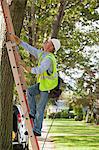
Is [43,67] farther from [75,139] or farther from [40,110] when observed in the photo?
[75,139]

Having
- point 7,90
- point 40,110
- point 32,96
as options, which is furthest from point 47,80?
point 7,90

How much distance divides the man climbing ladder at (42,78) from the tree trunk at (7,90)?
2052mm

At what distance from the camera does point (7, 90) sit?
1010 cm

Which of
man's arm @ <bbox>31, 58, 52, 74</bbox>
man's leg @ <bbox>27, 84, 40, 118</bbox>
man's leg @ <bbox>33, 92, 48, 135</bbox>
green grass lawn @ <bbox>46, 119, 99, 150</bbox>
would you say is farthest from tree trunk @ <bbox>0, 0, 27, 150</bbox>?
green grass lawn @ <bbox>46, 119, 99, 150</bbox>

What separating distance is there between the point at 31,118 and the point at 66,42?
1844 centimetres

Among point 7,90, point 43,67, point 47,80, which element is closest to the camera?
point 43,67

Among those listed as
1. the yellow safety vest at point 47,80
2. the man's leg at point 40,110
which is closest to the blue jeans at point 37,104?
the man's leg at point 40,110

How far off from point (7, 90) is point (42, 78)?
2.74 meters

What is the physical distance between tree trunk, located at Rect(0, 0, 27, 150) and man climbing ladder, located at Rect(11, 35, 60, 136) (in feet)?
6.73

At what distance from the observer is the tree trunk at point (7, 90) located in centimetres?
979

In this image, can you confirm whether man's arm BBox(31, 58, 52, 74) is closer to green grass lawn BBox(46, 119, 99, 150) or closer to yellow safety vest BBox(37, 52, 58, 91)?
yellow safety vest BBox(37, 52, 58, 91)

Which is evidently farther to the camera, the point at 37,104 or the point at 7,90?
the point at 7,90

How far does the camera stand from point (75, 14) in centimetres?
2183

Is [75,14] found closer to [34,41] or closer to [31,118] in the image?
[34,41]
